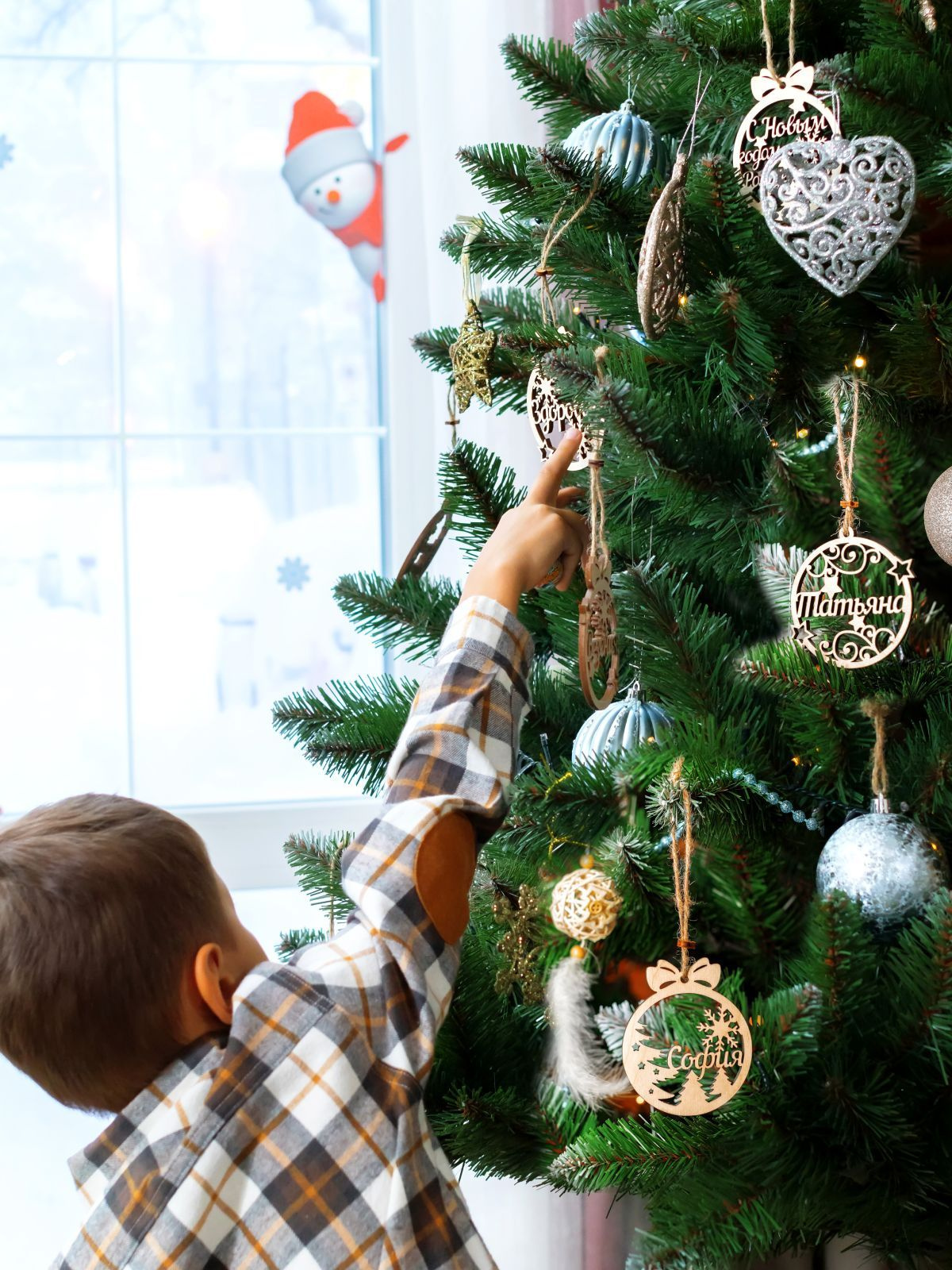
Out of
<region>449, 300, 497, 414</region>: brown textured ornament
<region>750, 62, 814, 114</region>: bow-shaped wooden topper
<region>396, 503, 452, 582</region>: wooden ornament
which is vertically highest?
<region>750, 62, 814, 114</region>: bow-shaped wooden topper

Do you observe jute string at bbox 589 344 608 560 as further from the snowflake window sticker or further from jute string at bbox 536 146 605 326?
the snowflake window sticker

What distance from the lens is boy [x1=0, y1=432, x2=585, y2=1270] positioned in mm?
591

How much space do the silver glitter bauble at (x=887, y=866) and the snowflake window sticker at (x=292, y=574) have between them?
→ 1143mm

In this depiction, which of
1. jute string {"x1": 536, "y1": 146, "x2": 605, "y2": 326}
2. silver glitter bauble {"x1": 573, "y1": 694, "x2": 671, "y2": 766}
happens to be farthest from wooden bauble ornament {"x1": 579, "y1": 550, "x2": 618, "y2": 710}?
jute string {"x1": 536, "y1": 146, "x2": 605, "y2": 326}

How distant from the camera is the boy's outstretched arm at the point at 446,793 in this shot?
0.63 metres

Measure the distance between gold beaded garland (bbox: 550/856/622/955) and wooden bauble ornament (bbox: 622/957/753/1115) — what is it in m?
0.06

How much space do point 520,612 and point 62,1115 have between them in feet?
3.48

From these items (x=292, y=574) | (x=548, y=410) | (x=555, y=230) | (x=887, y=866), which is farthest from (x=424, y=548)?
(x=292, y=574)

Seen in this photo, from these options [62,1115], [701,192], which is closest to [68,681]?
[62,1115]

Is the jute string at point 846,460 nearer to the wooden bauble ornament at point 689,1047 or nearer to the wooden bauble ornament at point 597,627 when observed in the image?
the wooden bauble ornament at point 597,627

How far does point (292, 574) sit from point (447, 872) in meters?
1.11

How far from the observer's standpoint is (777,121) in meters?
0.70

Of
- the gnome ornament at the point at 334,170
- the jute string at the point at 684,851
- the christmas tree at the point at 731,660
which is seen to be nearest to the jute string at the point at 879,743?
the christmas tree at the point at 731,660

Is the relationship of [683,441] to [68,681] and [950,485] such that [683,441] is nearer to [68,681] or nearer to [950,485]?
[950,485]
